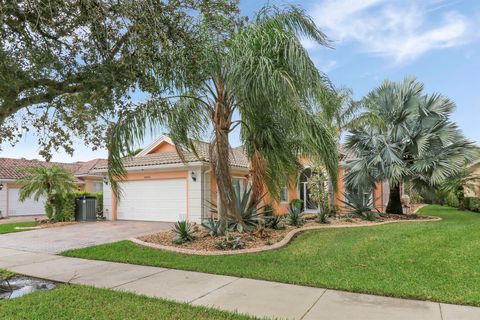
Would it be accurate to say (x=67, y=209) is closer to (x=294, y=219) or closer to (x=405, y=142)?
(x=294, y=219)

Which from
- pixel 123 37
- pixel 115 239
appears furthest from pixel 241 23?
pixel 115 239

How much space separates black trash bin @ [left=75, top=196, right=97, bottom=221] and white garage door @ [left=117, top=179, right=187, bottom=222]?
1.57 m

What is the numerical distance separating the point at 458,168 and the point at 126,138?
12852mm

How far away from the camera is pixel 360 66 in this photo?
44.3 feet

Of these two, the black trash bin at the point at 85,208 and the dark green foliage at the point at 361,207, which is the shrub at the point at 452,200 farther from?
the black trash bin at the point at 85,208

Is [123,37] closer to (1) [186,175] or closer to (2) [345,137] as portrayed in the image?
(1) [186,175]

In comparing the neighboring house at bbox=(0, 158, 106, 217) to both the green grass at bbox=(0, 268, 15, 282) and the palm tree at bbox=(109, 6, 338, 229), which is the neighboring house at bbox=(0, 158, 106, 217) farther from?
the green grass at bbox=(0, 268, 15, 282)

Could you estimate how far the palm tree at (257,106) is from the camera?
25.0 feet

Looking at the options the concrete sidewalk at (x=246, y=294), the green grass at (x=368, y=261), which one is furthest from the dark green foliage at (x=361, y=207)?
the concrete sidewalk at (x=246, y=294)

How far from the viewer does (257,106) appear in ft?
28.8

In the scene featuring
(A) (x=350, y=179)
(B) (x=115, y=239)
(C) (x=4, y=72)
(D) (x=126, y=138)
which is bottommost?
(B) (x=115, y=239)

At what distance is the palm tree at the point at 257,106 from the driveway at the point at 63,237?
12.8 ft

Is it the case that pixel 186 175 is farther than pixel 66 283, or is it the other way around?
pixel 186 175

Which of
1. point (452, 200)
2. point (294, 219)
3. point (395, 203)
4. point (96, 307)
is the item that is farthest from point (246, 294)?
point (452, 200)
